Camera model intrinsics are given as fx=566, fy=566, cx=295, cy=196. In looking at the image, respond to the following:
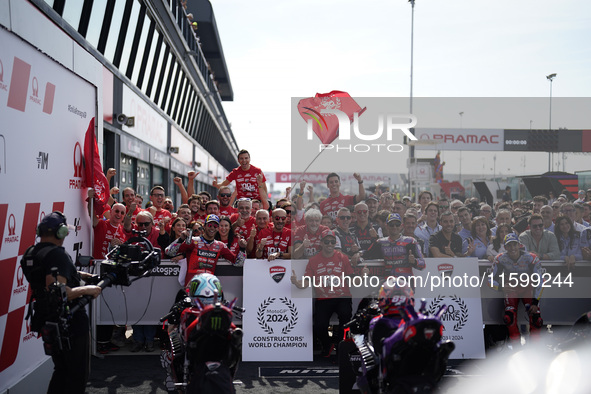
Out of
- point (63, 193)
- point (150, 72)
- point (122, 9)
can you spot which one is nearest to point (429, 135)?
point (150, 72)

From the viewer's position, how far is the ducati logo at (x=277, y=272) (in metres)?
8.52

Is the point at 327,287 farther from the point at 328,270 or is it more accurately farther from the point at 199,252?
the point at 199,252

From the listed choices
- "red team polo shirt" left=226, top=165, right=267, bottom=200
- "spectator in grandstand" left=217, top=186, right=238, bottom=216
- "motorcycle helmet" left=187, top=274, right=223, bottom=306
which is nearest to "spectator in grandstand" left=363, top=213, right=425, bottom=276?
"spectator in grandstand" left=217, top=186, right=238, bottom=216

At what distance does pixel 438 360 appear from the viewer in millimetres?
4566

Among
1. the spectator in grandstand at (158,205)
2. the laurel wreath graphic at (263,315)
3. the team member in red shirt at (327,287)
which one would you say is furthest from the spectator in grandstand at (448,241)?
the spectator in grandstand at (158,205)

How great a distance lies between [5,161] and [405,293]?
405 centimetres

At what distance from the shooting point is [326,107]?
1333 centimetres

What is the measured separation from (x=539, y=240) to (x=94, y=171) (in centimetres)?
720

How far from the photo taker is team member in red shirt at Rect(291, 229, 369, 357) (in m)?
8.41

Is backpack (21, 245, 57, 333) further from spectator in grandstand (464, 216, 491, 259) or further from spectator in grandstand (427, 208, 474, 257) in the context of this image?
spectator in grandstand (464, 216, 491, 259)

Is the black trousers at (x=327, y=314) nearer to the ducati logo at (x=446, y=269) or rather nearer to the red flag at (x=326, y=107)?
the ducati logo at (x=446, y=269)

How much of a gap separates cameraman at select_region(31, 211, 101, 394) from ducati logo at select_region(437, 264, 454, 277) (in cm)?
537

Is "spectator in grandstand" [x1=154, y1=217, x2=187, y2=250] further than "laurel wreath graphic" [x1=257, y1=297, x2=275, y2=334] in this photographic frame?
Yes

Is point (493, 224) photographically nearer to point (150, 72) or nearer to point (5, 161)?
point (5, 161)
